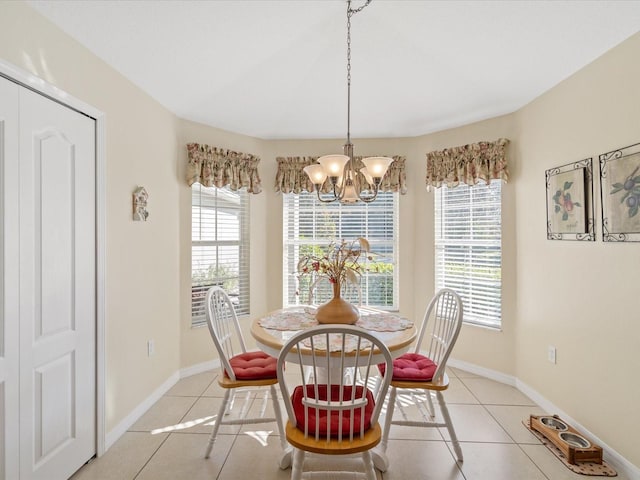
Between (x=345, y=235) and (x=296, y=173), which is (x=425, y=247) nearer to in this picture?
(x=345, y=235)

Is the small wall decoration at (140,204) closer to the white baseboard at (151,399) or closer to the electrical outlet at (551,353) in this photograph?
the white baseboard at (151,399)

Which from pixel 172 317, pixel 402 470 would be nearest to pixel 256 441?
pixel 402 470

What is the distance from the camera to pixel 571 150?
2502 millimetres

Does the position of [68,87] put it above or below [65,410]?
above

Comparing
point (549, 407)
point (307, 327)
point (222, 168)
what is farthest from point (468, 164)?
point (222, 168)

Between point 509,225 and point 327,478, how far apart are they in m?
2.63

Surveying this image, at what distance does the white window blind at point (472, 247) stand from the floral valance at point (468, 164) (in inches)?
6.3

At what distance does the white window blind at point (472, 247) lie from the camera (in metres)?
3.36

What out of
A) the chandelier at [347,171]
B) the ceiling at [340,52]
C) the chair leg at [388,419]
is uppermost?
the ceiling at [340,52]

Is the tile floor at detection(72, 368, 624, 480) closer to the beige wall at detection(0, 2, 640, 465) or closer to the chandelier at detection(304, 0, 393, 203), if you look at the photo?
the beige wall at detection(0, 2, 640, 465)

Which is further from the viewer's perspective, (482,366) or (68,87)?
(482,366)

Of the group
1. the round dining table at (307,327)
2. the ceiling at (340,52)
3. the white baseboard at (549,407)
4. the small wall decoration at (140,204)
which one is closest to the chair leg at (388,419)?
the round dining table at (307,327)

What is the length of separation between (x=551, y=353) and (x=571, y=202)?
3.87 feet

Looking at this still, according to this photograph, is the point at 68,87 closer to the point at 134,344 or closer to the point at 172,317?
the point at 134,344
